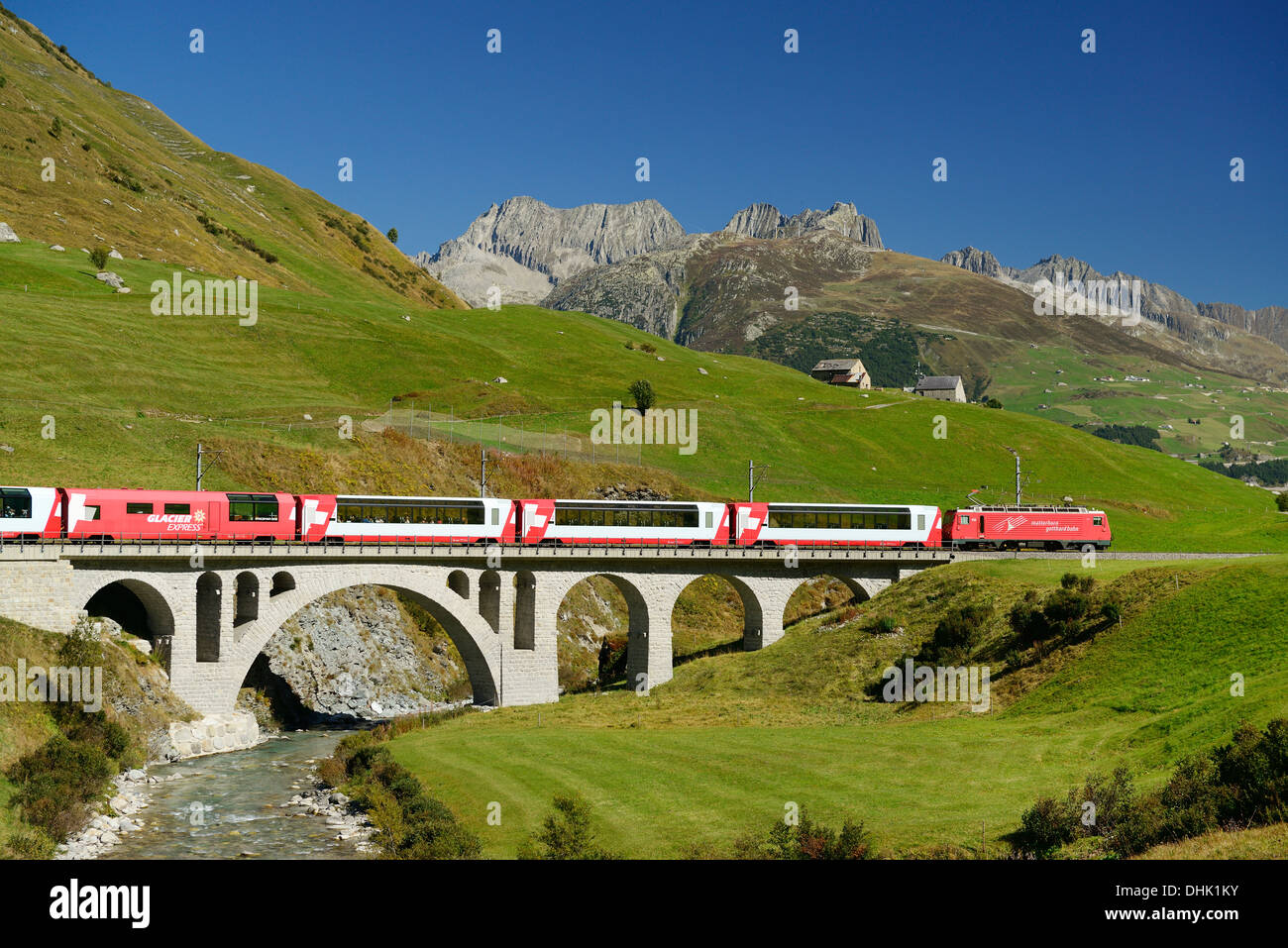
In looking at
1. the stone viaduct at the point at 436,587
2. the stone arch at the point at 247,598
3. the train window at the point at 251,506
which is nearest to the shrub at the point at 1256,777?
the stone viaduct at the point at 436,587

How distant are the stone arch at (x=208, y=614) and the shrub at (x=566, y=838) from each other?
32.3 m

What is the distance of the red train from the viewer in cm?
6366

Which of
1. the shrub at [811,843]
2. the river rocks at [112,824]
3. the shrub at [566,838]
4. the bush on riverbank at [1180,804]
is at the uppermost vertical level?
the bush on riverbank at [1180,804]

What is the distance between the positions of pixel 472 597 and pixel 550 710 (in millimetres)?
9746

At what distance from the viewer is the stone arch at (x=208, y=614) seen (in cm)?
6625

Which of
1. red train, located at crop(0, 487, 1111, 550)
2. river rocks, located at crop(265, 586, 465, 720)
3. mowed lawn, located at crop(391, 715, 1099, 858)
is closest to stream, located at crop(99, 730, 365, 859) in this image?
mowed lawn, located at crop(391, 715, 1099, 858)

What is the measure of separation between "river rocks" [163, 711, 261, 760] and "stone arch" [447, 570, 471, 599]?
1574 cm

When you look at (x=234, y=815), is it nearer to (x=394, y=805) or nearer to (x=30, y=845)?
(x=394, y=805)

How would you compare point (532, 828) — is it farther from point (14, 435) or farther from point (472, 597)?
point (14, 435)

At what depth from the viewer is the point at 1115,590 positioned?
69.1 m

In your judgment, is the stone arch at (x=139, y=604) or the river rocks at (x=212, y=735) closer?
the river rocks at (x=212, y=735)

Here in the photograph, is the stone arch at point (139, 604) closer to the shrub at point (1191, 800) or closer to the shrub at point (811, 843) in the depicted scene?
the shrub at point (811, 843)

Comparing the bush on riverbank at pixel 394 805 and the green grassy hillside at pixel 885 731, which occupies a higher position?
the green grassy hillside at pixel 885 731
